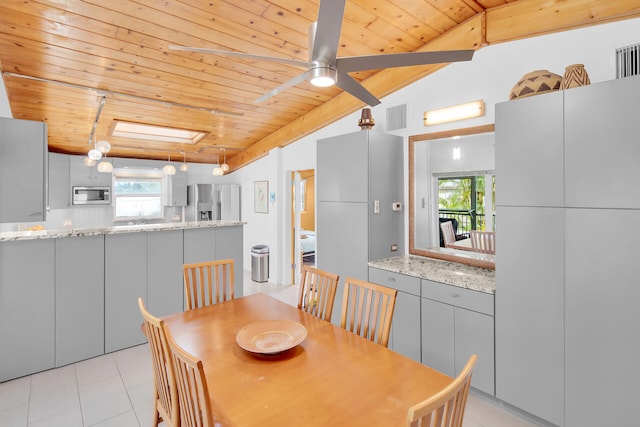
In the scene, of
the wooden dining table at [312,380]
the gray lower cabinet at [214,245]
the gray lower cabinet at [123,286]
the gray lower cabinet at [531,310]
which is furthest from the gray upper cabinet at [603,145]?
the gray lower cabinet at [123,286]

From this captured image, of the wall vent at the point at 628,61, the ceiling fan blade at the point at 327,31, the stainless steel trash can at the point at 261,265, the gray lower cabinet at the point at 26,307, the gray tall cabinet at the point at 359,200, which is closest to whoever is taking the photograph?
the ceiling fan blade at the point at 327,31

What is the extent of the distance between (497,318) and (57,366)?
3696mm

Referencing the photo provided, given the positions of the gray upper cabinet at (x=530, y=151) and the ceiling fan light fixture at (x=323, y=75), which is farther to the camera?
the gray upper cabinet at (x=530, y=151)

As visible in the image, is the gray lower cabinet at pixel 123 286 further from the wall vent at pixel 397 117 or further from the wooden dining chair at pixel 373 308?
the wall vent at pixel 397 117

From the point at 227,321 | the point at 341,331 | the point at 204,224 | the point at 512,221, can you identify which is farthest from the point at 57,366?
the point at 512,221

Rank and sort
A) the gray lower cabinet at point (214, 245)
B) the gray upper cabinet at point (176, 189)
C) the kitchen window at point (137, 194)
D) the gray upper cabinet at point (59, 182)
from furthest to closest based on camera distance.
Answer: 1. the gray upper cabinet at point (176, 189)
2. the kitchen window at point (137, 194)
3. the gray upper cabinet at point (59, 182)
4. the gray lower cabinet at point (214, 245)

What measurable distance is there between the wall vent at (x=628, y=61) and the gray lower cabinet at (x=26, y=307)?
14.7 ft

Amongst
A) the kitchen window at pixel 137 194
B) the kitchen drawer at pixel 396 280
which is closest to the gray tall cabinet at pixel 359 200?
the kitchen drawer at pixel 396 280

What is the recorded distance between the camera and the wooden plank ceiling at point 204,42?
7.62ft

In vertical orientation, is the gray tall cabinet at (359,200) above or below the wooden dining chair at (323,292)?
above

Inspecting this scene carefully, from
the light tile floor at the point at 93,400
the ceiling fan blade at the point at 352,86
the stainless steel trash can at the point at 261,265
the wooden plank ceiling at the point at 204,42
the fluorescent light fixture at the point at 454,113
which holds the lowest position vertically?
the light tile floor at the point at 93,400

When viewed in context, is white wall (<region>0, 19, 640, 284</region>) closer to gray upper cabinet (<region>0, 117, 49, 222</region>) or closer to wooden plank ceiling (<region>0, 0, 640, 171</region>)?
wooden plank ceiling (<region>0, 0, 640, 171</region>)

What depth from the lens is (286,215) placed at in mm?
Result: 5477

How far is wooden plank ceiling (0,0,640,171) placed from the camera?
232 centimetres
